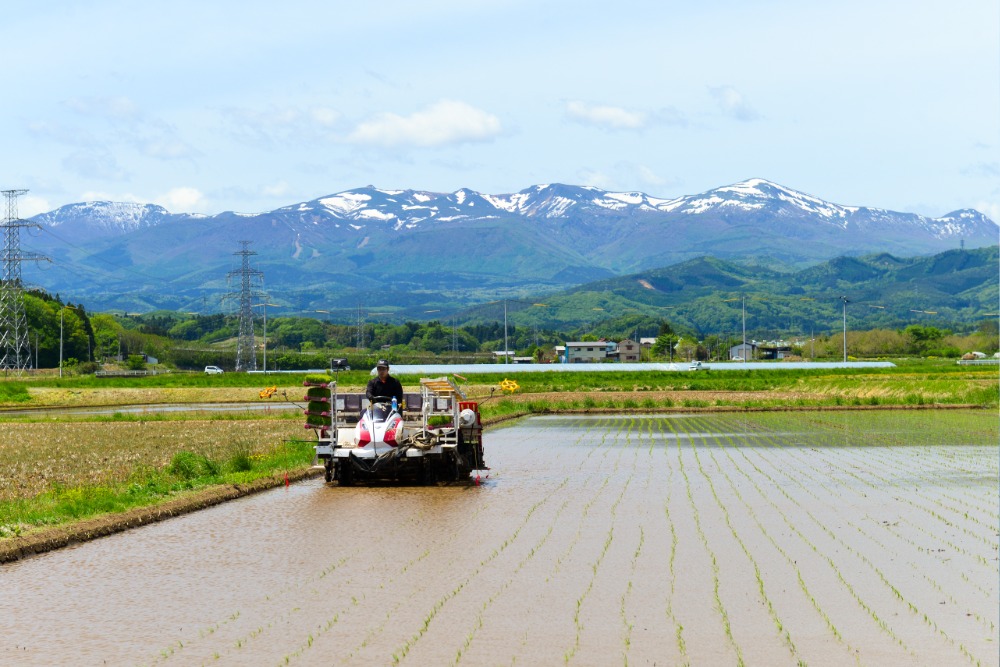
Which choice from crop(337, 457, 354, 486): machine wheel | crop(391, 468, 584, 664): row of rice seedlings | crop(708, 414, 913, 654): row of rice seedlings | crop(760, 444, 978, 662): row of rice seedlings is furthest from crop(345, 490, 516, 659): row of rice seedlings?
crop(337, 457, 354, 486): machine wheel

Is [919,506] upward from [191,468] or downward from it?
downward

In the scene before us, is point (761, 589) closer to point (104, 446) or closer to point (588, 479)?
point (588, 479)

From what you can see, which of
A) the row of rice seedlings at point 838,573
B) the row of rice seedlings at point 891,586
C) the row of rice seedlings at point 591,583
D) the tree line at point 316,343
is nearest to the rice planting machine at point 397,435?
the row of rice seedlings at point 591,583

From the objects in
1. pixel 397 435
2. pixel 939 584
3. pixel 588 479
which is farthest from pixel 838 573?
pixel 588 479

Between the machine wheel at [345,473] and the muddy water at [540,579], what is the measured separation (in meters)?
0.29

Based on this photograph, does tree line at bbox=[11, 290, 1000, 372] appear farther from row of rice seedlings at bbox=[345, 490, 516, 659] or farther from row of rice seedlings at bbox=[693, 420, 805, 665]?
row of rice seedlings at bbox=[345, 490, 516, 659]

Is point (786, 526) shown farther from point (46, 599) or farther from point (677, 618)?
point (46, 599)

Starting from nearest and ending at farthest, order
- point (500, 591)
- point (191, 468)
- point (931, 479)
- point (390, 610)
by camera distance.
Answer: point (390, 610) → point (500, 591) → point (931, 479) → point (191, 468)

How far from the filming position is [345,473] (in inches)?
727

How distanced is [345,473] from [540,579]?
8.32 m

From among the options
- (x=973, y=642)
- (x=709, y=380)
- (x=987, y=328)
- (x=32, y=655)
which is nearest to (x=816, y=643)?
(x=973, y=642)

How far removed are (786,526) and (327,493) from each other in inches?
274

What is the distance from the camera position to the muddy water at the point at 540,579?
825cm

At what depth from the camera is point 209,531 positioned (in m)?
13.9
